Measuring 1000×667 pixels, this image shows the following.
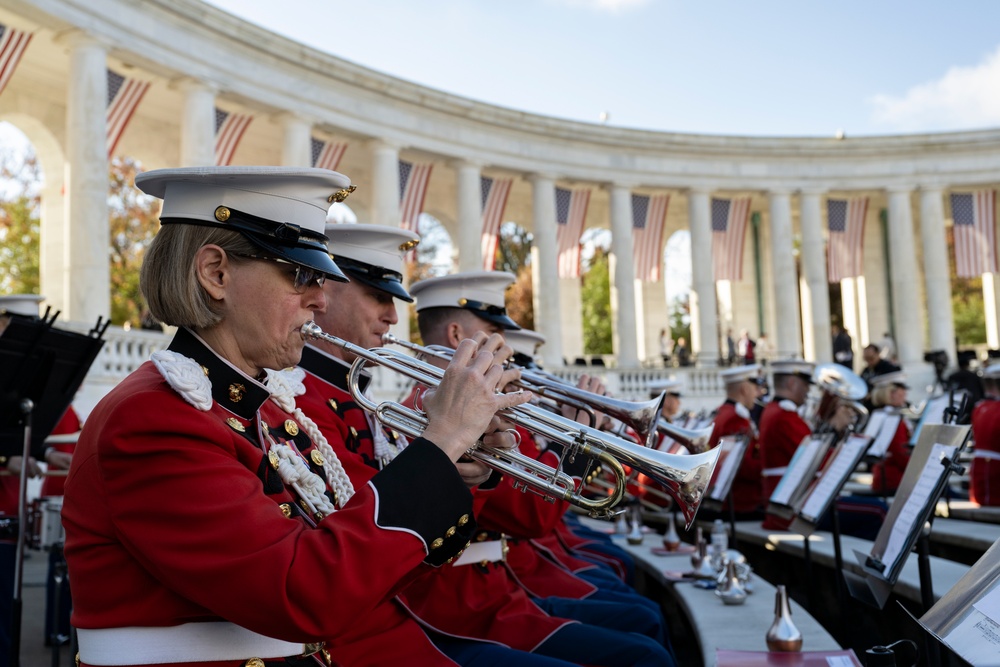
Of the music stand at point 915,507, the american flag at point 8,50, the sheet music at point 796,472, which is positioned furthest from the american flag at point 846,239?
the music stand at point 915,507

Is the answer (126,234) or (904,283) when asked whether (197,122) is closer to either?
(126,234)

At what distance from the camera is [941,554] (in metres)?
9.88

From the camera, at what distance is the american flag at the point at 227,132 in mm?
30188

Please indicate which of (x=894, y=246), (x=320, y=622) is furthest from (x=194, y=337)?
(x=894, y=246)

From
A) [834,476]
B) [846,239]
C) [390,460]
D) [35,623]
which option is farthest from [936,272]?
[390,460]

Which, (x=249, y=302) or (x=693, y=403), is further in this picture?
(x=693, y=403)

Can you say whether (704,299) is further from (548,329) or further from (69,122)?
(69,122)

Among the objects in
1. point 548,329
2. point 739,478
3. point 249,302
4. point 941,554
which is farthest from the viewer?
point 548,329

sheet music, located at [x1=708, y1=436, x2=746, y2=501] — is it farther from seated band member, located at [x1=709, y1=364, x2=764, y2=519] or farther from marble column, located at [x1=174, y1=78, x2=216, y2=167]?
marble column, located at [x1=174, y1=78, x2=216, y2=167]

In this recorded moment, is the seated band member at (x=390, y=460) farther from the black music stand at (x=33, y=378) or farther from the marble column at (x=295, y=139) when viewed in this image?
the marble column at (x=295, y=139)

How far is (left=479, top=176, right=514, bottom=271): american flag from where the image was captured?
3706 cm

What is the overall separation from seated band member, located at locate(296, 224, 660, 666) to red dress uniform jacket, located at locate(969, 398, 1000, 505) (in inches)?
319

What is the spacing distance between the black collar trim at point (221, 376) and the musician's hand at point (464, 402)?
0.62 metres

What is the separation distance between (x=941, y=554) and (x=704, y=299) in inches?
1303
